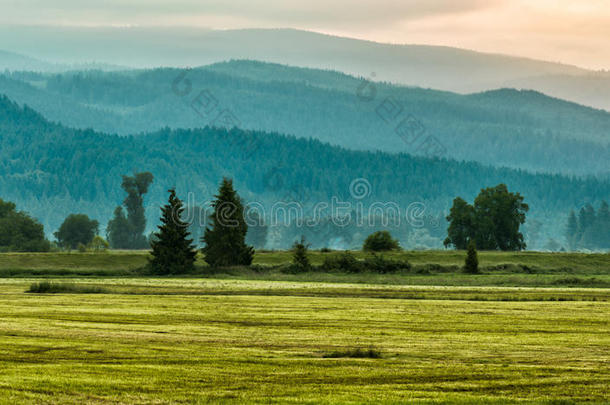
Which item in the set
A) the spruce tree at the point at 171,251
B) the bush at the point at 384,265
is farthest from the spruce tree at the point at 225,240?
the bush at the point at 384,265

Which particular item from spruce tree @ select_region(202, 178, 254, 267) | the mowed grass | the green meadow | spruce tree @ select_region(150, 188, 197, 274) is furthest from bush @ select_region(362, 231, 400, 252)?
the mowed grass

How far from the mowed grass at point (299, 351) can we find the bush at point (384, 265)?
3370cm

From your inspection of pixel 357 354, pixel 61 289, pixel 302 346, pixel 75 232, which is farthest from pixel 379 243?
pixel 75 232

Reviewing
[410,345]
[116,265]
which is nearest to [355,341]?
[410,345]

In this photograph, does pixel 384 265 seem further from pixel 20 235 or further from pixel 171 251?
pixel 20 235

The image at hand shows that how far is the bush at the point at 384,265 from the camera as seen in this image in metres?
82.7

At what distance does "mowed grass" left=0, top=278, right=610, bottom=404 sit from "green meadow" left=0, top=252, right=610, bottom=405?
0.06 m

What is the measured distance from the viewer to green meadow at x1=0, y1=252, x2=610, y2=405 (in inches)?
878

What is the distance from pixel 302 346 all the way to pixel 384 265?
5333 centimetres

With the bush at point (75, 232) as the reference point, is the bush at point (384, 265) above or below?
below

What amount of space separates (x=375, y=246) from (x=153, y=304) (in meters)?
58.0

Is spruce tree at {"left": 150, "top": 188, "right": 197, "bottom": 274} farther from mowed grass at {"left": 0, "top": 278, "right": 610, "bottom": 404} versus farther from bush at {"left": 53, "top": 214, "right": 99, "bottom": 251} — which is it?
bush at {"left": 53, "top": 214, "right": 99, "bottom": 251}

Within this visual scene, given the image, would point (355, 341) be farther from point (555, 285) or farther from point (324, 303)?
point (555, 285)

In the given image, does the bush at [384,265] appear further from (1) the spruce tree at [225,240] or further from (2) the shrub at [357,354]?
(2) the shrub at [357,354]
